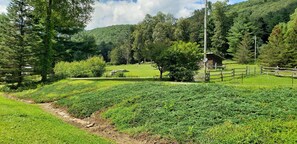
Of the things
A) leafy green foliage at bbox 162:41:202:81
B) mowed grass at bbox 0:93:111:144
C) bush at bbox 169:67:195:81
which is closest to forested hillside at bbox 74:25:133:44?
leafy green foliage at bbox 162:41:202:81

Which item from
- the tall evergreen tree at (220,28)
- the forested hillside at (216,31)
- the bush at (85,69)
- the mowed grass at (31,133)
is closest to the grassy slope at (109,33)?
the forested hillside at (216,31)

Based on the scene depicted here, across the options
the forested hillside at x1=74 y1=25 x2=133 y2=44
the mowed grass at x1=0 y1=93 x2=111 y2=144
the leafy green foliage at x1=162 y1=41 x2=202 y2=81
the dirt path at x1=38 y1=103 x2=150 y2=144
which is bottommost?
the dirt path at x1=38 y1=103 x2=150 y2=144

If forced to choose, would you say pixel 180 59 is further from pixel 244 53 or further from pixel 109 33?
pixel 109 33

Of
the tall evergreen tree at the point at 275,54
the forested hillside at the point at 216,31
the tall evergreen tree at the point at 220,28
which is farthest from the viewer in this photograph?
the tall evergreen tree at the point at 220,28

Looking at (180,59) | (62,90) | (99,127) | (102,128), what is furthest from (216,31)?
(102,128)

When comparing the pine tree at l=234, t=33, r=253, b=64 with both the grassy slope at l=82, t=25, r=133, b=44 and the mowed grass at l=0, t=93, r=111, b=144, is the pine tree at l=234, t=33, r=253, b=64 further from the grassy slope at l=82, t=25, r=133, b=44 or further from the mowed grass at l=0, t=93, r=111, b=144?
the grassy slope at l=82, t=25, r=133, b=44

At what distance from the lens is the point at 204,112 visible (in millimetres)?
13719

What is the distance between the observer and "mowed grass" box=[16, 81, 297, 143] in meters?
11.1

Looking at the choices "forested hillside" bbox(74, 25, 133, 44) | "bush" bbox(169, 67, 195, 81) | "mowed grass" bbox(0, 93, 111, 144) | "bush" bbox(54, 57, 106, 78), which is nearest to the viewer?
"mowed grass" bbox(0, 93, 111, 144)

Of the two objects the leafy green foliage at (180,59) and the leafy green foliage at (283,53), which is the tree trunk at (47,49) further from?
the leafy green foliage at (283,53)

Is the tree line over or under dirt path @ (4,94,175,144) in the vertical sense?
over

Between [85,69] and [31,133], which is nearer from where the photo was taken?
[31,133]

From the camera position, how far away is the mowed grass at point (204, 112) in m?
11.1

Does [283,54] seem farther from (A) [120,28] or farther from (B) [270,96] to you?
(A) [120,28]
